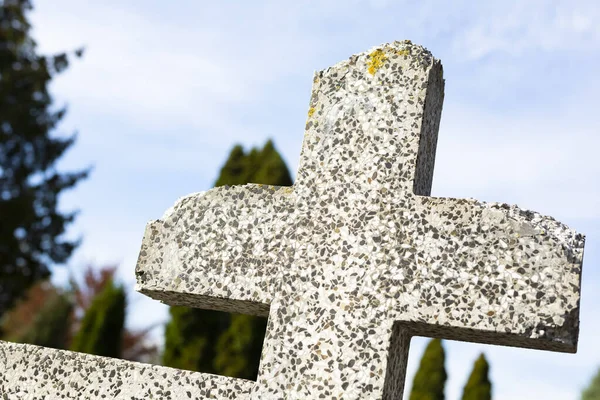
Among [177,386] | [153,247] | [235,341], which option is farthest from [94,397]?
[235,341]

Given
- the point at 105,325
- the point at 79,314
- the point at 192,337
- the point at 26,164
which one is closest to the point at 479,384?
the point at 192,337

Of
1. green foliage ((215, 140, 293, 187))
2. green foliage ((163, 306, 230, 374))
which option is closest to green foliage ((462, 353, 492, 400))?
green foliage ((215, 140, 293, 187))

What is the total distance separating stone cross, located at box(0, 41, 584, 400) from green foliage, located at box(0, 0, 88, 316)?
1943cm

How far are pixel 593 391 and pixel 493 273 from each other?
4256cm

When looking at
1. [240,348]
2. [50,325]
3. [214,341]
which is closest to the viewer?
[240,348]

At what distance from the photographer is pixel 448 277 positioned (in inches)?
79.1

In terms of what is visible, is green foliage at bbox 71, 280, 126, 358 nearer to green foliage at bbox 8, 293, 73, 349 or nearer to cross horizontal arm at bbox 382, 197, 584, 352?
Answer: green foliage at bbox 8, 293, 73, 349

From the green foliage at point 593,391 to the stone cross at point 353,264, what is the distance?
4220 centimetres

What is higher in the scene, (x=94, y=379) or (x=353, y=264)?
(x=353, y=264)

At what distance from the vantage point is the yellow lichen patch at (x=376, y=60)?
2.31 metres

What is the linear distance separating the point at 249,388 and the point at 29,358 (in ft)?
2.75

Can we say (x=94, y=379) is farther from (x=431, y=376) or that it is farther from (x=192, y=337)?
(x=431, y=376)

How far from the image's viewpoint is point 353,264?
208 centimetres

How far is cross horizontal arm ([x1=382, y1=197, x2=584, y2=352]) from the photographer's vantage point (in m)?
1.91
